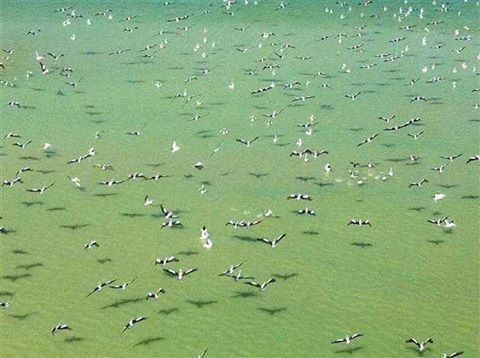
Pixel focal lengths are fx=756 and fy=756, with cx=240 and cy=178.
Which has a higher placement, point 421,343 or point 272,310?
point 272,310

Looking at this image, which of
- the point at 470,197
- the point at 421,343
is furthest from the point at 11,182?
the point at 470,197

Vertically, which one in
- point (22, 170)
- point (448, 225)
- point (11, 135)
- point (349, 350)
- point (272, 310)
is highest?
point (11, 135)

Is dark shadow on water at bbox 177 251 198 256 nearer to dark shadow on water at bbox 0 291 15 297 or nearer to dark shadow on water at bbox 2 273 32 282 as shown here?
dark shadow on water at bbox 2 273 32 282

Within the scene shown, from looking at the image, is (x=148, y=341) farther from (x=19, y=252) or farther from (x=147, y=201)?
(x=147, y=201)

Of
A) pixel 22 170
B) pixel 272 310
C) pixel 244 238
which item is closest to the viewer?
pixel 272 310

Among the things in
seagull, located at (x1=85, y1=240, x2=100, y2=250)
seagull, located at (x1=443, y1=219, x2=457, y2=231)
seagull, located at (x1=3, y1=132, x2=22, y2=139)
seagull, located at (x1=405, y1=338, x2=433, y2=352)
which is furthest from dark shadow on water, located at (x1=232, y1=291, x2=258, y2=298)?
seagull, located at (x1=3, y1=132, x2=22, y2=139)

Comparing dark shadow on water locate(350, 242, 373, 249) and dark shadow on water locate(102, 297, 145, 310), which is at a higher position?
dark shadow on water locate(102, 297, 145, 310)

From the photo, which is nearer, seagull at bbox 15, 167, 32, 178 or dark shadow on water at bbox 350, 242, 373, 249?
dark shadow on water at bbox 350, 242, 373, 249

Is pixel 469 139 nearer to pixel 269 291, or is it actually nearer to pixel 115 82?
pixel 269 291

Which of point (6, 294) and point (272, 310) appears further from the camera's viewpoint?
point (6, 294)
